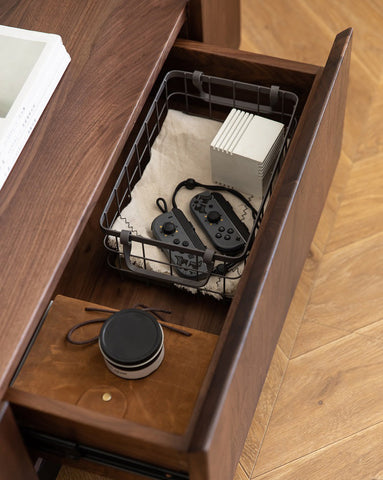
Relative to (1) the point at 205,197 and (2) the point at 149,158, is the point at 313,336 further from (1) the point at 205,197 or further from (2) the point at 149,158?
(2) the point at 149,158

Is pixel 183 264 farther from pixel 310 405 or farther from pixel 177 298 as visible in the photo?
pixel 310 405

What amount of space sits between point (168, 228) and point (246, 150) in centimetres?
18

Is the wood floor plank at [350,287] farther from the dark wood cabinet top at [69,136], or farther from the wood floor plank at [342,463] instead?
the dark wood cabinet top at [69,136]

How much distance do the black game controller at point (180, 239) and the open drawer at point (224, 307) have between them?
0.05m

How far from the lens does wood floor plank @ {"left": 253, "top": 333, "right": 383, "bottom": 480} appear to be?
1.21 meters

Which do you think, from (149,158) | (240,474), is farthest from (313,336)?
(149,158)

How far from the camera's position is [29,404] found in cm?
83

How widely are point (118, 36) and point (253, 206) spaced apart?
13.7 inches

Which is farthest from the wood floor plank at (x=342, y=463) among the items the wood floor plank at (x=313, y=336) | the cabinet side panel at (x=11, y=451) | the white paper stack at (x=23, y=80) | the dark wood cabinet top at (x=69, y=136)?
the white paper stack at (x=23, y=80)

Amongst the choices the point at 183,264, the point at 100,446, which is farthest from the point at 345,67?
the point at 100,446

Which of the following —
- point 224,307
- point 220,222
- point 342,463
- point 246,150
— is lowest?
point 342,463

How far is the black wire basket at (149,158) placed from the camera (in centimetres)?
108

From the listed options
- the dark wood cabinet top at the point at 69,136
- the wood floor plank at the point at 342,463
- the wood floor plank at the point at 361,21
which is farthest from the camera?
the wood floor plank at the point at 361,21

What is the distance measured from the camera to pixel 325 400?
1252 mm
